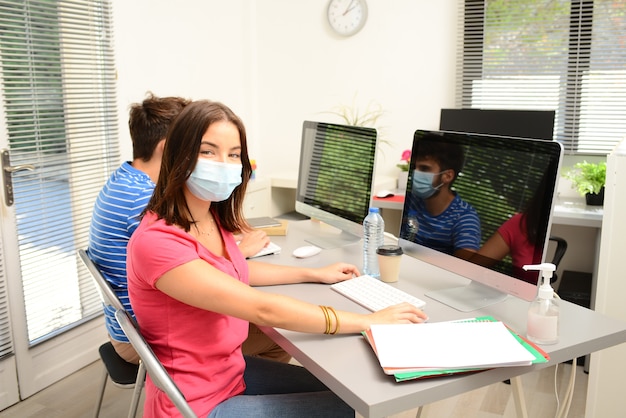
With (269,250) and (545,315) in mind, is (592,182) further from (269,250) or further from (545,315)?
(545,315)

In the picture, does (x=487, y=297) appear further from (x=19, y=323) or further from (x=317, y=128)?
(x=19, y=323)

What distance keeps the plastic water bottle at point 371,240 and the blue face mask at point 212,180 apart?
571 mm

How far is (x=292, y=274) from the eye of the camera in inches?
73.2

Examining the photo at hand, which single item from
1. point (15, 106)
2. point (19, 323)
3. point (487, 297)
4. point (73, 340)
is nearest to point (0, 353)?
point (19, 323)

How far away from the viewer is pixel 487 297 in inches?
66.4

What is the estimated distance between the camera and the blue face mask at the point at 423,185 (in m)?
1.80

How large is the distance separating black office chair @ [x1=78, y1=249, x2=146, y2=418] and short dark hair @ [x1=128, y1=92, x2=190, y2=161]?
42 centimetres

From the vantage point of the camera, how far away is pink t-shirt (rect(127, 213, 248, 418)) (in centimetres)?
142

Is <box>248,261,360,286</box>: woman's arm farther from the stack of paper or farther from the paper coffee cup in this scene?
the stack of paper

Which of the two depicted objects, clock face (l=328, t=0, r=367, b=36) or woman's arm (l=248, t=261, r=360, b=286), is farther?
clock face (l=328, t=0, r=367, b=36)

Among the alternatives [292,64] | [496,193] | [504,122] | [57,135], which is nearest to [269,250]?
[496,193]

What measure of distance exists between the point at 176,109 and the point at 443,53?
222 centimetres

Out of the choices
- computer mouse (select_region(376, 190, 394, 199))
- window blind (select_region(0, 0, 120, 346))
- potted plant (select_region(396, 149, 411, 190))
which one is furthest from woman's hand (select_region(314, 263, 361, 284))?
potted plant (select_region(396, 149, 411, 190))

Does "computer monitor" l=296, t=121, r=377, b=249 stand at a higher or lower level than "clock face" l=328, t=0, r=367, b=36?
lower
